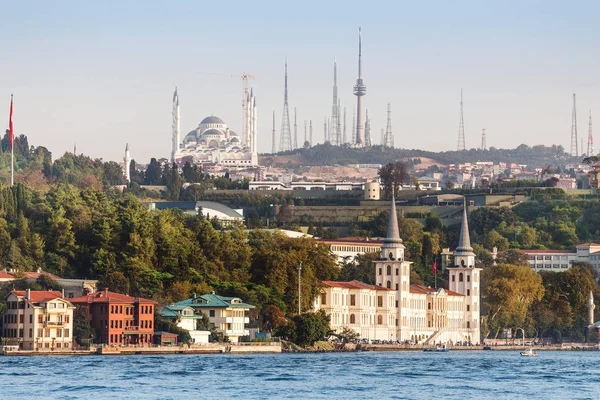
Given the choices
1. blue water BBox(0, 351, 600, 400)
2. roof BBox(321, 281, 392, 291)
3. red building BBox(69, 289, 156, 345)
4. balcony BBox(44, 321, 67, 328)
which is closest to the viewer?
blue water BBox(0, 351, 600, 400)

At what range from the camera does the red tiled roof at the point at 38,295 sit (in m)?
96.1

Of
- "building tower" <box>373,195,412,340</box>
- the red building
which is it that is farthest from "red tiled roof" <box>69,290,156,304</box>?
"building tower" <box>373,195,412,340</box>

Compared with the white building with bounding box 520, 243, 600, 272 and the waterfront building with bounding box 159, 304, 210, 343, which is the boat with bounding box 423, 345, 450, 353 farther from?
the white building with bounding box 520, 243, 600, 272

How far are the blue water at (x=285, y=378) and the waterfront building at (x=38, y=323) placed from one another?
4546 mm

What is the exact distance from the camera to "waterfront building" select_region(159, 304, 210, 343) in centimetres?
10156

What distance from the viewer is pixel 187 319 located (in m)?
102

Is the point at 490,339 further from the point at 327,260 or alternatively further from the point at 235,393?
the point at 235,393

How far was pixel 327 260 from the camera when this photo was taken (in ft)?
405

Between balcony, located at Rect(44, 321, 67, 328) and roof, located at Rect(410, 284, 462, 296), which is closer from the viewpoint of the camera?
balcony, located at Rect(44, 321, 67, 328)

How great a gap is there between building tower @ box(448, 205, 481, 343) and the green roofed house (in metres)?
32.2

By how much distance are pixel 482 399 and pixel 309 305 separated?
141 ft

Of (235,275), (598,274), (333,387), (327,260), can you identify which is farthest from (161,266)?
(598,274)

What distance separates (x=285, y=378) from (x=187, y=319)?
23757mm

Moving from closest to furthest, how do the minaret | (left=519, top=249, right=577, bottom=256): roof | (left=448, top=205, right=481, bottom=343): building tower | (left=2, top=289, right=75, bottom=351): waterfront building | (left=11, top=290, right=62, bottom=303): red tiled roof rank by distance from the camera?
1. (left=2, top=289, right=75, bottom=351): waterfront building
2. (left=11, top=290, right=62, bottom=303): red tiled roof
3. (left=448, top=205, right=481, bottom=343): building tower
4. the minaret
5. (left=519, top=249, right=577, bottom=256): roof
